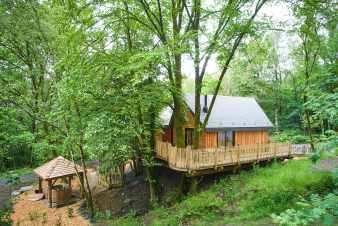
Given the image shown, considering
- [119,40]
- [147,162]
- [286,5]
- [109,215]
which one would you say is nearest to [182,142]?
[147,162]

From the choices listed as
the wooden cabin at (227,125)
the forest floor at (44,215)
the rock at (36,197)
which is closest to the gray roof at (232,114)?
the wooden cabin at (227,125)

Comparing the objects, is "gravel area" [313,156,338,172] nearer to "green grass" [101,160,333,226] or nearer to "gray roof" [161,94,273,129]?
"green grass" [101,160,333,226]

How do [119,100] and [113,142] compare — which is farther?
[113,142]

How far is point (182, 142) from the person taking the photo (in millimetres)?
12898

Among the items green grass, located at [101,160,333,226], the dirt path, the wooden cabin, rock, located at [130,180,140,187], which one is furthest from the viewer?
the wooden cabin

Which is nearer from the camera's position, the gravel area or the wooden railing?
the wooden railing

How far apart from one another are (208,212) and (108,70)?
6823 millimetres

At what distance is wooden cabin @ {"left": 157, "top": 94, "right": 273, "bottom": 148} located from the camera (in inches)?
692

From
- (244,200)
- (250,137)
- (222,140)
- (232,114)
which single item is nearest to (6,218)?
(244,200)

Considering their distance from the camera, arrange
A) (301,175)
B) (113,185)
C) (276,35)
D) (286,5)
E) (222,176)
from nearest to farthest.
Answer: (286,5)
(301,175)
(222,176)
(113,185)
(276,35)

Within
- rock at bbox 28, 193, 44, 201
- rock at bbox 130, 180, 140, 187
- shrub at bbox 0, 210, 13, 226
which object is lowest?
rock at bbox 28, 193, 44, 201

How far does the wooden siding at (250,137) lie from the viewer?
61.3 ft

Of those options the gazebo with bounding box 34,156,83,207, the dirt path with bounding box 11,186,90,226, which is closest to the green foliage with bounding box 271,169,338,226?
the dirt path with bounding box 11,186,90,226

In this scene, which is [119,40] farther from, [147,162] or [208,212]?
[208,212]
